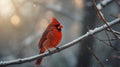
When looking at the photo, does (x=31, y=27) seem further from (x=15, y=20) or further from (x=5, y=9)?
(x=5, y=9)

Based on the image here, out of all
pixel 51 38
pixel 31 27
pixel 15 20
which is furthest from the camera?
pixel 31 27

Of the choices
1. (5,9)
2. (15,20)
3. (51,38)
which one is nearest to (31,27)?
(15,20)

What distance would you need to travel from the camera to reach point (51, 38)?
4.64 metres

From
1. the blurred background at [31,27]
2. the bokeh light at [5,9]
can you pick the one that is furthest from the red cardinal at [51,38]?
the bokeh light at [5,9]

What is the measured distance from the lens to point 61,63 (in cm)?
1304

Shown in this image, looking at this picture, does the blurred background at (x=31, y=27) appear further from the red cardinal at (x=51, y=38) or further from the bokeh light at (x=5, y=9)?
the red cardinal at (x=51, y=38)

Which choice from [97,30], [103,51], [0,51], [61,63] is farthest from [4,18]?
[97,30]

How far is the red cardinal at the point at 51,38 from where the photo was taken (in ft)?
14.0

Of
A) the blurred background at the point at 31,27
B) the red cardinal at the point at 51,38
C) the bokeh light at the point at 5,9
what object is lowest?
the blurred background at the point at 31,27

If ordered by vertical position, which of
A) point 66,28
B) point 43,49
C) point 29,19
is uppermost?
point 43,49

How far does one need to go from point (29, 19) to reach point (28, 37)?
32.6 inches

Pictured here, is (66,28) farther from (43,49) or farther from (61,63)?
(43,49)

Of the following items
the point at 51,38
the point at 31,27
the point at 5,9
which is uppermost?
the point at 51,38

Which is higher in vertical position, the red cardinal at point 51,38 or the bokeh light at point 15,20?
the red cardinal at point 51,38
